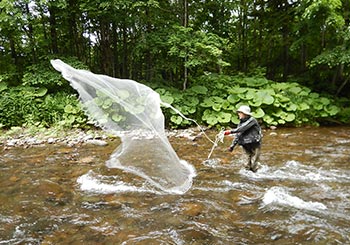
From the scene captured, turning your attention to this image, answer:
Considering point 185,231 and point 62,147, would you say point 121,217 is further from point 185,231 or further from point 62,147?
point 62,147

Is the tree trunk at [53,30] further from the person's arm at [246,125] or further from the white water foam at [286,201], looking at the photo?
the white water foam at [286,201]

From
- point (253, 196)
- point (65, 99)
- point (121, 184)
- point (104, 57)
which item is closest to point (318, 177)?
point (253, 196)

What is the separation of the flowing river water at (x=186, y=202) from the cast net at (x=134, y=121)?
371 millimetres

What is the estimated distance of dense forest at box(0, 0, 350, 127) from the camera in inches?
429

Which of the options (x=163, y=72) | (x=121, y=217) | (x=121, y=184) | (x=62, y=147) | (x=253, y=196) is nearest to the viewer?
(x=121, y=217)

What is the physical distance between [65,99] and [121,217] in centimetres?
792

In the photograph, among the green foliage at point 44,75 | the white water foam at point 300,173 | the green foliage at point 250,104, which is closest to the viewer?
the white water foam at point 300,173

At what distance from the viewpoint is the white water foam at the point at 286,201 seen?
15.3ft

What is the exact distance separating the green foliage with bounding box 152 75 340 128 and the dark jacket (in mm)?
4727

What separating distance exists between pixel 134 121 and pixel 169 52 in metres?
5.94

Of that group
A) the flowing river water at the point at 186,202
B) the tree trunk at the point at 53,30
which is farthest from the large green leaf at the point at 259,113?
the tree trunk at the point at 53,30

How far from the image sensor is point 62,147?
8.73 metres

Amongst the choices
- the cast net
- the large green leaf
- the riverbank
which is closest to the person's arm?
the cast net

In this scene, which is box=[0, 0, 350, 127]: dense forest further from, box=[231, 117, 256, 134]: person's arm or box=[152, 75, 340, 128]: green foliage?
box=[231, 117, 256, 134]: person's arm
